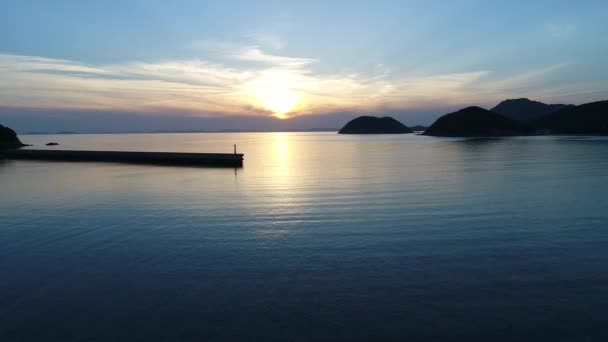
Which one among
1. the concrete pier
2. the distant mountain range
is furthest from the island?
the concrete pier

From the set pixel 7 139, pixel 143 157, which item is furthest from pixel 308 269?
pixel 7 139

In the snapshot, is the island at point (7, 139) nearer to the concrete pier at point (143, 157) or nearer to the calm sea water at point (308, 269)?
the concrete pier at point (143, 157)

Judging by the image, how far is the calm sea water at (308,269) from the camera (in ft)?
29.8

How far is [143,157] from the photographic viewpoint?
69562 mm

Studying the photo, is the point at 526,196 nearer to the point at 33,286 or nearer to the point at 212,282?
the point at 212,282

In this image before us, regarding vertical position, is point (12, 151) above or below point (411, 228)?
above

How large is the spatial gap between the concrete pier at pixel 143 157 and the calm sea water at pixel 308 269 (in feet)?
111

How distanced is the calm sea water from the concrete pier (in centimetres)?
3385

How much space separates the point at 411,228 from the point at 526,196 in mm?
15192

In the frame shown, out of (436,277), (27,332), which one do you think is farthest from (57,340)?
(436,277)

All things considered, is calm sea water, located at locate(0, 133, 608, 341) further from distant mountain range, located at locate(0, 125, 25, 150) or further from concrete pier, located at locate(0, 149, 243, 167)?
distant mountain range, located at locate(0, 125, 25, 150)

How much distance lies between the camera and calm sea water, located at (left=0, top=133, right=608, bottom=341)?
907cm

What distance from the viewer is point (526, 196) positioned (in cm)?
2758

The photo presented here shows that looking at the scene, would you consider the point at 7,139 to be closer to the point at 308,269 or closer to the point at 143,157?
the point at 143,157
